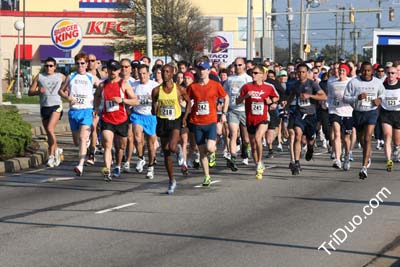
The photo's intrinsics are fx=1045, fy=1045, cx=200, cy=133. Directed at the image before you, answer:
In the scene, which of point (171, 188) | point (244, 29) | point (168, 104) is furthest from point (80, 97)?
point (244, 29)

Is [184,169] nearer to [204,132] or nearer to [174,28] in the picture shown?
[204,132]

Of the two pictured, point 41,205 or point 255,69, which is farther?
point 255,69

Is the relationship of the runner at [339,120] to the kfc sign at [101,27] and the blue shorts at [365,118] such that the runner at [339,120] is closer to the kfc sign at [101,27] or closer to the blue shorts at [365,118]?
the blue shorts at [365,118]

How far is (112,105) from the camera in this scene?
683 inches

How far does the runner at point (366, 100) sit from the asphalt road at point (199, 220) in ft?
2.40

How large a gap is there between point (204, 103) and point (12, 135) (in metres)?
5.24

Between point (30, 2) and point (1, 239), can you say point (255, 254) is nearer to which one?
point (1, 239)

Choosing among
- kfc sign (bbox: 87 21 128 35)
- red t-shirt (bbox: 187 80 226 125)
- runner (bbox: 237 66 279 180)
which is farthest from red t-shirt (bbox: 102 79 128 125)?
kfc sign (bbox: 87 21 128 35)

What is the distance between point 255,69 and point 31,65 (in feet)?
227

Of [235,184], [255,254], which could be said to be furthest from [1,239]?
[235,184]

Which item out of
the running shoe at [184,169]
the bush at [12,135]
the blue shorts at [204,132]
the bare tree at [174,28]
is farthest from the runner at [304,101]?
the bare tree at [174,28]

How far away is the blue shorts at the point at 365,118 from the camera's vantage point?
17891 mm

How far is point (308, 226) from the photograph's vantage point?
12.2m

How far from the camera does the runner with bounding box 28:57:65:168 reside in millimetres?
19484
